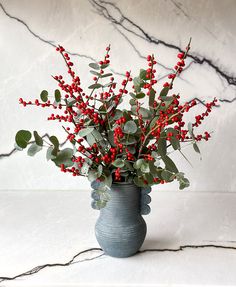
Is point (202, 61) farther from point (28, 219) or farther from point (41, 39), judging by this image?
point (28, 219)

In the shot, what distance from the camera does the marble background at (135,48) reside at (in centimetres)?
126

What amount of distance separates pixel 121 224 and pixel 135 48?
63 centimetres

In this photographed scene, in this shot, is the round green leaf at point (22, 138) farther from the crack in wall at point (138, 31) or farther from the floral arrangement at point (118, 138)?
the crack in wall at point (138, 31)

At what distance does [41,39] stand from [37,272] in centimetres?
76

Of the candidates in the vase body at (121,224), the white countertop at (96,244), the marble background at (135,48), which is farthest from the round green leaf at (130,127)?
the marble background at (135,48)

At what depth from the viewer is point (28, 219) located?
1.14 meters

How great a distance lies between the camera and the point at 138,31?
1.28m

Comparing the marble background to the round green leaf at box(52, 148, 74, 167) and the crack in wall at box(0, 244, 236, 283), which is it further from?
the round green leaf at box(52, 148, 74, 167)

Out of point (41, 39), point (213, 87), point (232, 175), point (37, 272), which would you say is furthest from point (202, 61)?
point (37, 272)

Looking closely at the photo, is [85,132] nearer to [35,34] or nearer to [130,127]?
[130,127]

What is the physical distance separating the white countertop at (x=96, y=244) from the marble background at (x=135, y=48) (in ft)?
0.61

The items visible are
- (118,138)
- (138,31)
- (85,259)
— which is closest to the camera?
(118,138)

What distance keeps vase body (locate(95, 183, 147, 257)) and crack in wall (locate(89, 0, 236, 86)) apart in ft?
1.86

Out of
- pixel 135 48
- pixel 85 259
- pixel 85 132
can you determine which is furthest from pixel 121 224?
pixel 135 48
